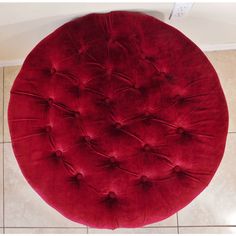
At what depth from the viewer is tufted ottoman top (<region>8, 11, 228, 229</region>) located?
0.73m

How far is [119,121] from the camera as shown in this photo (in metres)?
0.74

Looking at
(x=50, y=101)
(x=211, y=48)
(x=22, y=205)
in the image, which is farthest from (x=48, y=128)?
(x=211, y=48)

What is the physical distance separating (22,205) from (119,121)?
74cm

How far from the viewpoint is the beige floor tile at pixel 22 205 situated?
1.20 meters

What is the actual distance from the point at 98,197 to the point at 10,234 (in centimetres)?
65

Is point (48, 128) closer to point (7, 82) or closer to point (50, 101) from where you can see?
point (50, 101)

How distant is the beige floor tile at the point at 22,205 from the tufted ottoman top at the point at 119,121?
1.57 feet

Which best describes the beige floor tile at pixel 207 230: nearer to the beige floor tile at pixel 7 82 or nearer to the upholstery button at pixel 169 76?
the upholstery button at pixel 169 76

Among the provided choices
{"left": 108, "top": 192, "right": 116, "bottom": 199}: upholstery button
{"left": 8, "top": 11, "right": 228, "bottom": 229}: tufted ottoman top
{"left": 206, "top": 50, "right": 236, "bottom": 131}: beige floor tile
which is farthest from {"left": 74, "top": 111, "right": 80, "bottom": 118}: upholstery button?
{"left": 206, "top": 50, "right": 236, "bottom": 131}: beige floor tile

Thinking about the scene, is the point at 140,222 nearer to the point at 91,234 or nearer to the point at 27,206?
the point at 91,234

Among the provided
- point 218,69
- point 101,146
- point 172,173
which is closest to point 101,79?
point 101,146

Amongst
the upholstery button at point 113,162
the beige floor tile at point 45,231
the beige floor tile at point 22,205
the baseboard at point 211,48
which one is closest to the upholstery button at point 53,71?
the upholstery button at point 113,162

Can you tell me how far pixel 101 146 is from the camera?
29.1 inches

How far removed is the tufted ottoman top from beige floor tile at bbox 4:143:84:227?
1.57 feet
